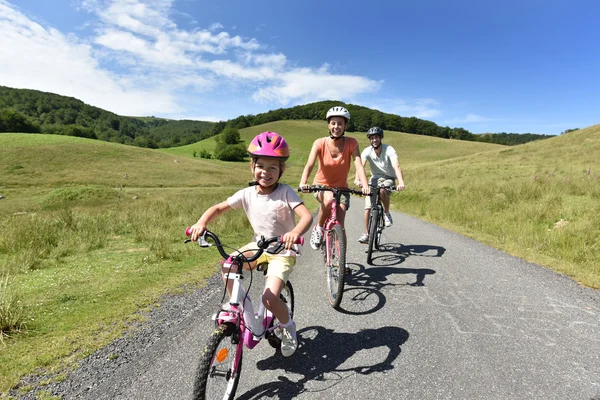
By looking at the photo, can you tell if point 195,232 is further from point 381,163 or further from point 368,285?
point 381,163

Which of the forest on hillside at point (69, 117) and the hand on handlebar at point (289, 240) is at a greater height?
the forest on hillside at point (69, 117)

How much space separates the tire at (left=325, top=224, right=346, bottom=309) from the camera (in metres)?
4.18

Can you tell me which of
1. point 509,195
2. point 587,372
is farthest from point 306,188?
point 509,195

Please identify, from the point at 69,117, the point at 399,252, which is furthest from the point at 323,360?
the point at 69,117

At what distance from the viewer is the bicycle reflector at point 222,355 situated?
244 centimetres

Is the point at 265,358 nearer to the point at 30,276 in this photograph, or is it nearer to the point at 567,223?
the point at 30,276

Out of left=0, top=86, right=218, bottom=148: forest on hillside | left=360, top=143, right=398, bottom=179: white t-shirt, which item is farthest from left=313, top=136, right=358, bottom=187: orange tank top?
left=0, top=86, right=218, bottom=148: forest on hillside

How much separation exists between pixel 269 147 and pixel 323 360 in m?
2.14

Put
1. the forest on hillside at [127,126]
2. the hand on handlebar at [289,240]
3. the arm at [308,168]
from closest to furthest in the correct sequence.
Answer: the hand on handlebar at [289,240]
the arm at [308,168]
the forest on hillside at [127,126]

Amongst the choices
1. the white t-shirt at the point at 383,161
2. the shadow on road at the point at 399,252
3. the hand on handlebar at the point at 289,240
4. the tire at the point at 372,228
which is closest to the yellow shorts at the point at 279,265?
the hand on handlebar at the point at 289,240

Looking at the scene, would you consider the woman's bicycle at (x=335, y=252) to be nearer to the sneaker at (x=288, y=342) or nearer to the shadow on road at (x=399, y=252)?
the sneaker at (x=288, y=342)

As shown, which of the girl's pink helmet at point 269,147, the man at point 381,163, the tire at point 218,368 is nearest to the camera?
the tire at point 218,368

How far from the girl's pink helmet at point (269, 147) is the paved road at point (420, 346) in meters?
2.03

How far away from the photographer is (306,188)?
4.96 meters
